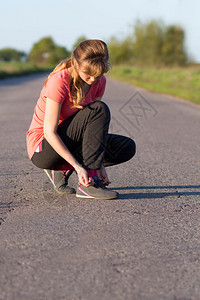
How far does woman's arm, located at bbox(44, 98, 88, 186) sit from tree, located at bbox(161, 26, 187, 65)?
6082 cm

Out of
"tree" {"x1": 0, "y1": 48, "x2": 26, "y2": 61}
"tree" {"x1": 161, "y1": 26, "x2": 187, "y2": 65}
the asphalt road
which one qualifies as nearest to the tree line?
"tree" {"x1": 161, "y1": 26, "x2": 187, "y2": 65}

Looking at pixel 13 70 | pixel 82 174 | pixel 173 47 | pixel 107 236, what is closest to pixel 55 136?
pixel 82 174

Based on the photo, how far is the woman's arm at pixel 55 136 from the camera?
321 cm

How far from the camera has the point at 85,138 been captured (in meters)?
3.39

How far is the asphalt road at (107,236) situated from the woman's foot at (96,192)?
2.5 inches

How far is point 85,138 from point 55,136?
0.86 feet

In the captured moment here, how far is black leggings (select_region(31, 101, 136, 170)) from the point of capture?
3.37 m

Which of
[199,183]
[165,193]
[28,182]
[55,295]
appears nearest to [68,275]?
[55,295]

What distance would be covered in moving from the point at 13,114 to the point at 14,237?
751cm

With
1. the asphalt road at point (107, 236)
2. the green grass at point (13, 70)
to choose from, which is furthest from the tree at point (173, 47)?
the asphalt road at point (107, 236)

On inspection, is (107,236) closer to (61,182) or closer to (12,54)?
(61,182)

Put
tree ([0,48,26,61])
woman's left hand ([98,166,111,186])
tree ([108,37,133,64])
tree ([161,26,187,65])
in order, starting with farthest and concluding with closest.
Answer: tree ([0,48,26,61])
tree ([108,37,133,64])
tree ([161,26,187,65])
woman's left hand ([98,166,111,186])

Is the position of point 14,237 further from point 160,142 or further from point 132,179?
point 160,142

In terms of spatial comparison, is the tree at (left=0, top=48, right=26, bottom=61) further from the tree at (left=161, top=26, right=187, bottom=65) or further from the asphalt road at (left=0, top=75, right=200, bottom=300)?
the asphalt road at (left=0, top=75, right=200, bottom=300)
